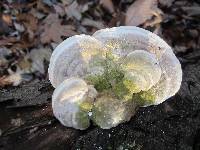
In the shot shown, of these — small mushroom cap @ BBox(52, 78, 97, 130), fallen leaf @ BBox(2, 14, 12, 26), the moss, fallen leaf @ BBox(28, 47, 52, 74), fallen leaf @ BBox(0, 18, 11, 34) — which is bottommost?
fallen leaf @ BBox(28, 47, 52, 74)

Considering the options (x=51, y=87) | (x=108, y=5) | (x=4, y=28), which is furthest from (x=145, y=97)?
(x=4, y=28)

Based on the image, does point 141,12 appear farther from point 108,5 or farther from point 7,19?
point 7,19

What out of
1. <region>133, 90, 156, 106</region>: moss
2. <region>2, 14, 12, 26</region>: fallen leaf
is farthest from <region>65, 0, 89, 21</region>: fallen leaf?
<region>133, 90, 156, 106</region>: moss

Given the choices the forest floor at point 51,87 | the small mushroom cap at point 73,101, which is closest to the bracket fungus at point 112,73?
the small mushroom cap at point 73,101

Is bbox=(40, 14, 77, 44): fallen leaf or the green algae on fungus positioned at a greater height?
the green algae on fungus

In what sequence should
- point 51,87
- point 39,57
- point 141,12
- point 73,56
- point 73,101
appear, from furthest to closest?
1. point 141,12
2. point 39,57
3. point 51,87
4. point 73,56
5. point 73,101

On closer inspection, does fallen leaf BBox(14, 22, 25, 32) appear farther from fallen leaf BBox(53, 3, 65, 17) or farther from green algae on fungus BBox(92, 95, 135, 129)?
green algae on fungus BBox(92, 95, 135, 129)

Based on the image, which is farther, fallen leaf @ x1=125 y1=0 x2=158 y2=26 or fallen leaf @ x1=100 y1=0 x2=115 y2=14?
fallen leaf @ x1=100 y1=0 x2=115 y2=14
